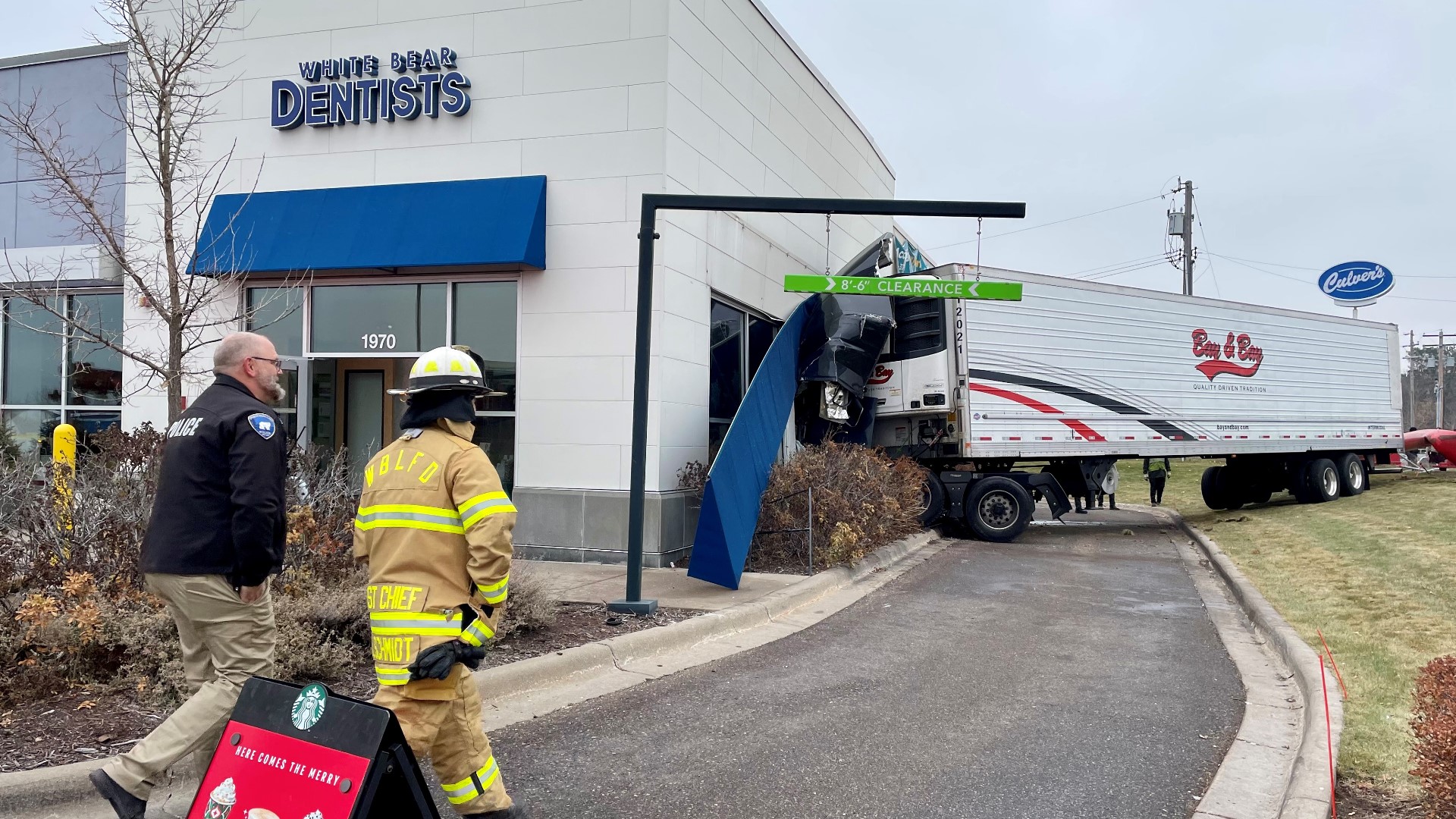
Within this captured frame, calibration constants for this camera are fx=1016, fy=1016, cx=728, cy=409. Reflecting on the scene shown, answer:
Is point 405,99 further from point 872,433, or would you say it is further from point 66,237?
point 872,433

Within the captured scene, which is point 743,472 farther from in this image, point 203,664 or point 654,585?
point 203,664

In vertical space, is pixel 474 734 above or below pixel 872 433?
below

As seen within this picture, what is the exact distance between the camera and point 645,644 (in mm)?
6988

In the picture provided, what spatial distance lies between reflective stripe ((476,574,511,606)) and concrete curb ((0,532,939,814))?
1.94m

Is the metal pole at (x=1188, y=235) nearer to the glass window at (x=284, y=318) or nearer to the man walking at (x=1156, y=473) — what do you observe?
the man walking at (x=1156, y=473)

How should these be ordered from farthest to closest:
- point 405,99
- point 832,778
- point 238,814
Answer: point 405,99 → point 832,778 → point 238,814

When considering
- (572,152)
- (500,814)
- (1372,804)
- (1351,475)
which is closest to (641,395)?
(572,152)

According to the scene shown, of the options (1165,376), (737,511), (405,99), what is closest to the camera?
(737,511)

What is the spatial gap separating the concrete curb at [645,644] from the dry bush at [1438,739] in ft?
13.5

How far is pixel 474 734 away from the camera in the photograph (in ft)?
11.6

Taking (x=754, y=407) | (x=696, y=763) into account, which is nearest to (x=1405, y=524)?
(x=754, y=407)

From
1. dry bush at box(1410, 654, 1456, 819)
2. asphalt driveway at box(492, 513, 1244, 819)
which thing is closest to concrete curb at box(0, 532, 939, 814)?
asphalt driveway at box(492, 513, 1244, 819)

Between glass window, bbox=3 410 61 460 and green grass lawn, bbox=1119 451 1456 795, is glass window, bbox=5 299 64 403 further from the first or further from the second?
green grass lawn, bbox=1119 451 1456 795

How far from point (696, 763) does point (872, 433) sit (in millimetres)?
11406
